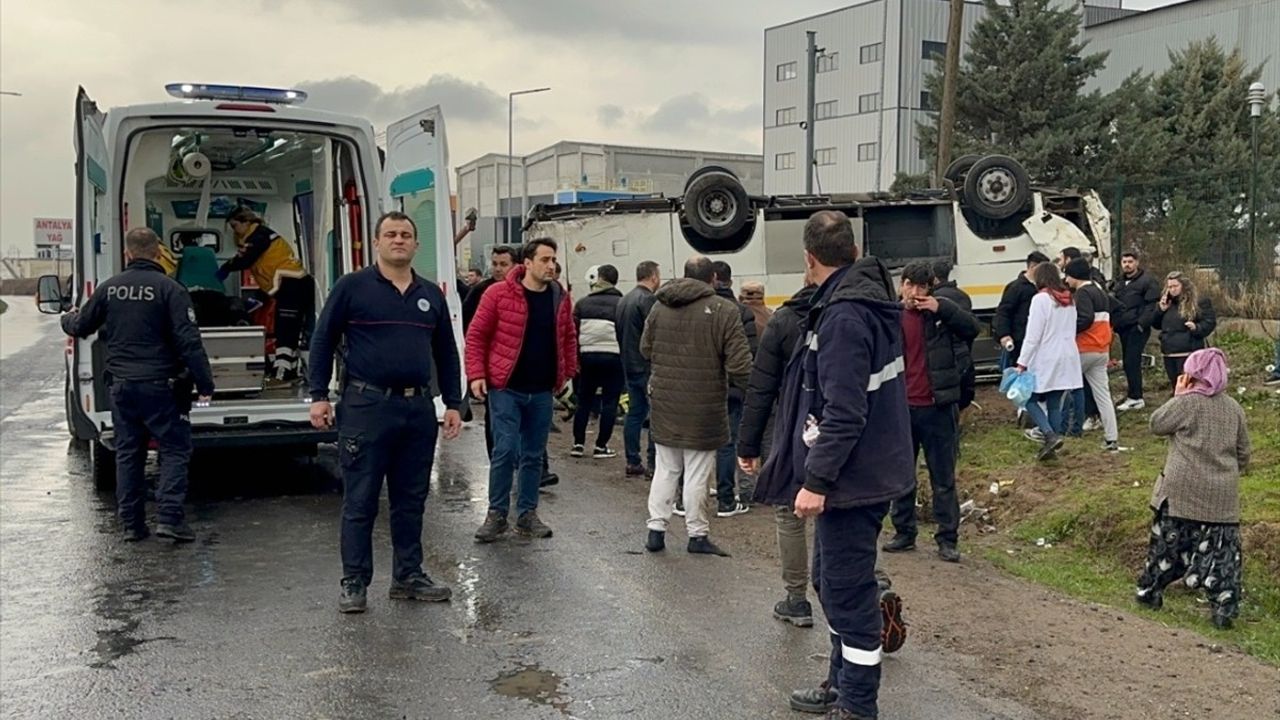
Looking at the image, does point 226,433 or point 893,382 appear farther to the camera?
point 226,433

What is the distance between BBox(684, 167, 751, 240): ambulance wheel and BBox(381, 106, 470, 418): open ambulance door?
551 cm

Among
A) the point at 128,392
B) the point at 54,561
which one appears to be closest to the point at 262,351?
the point at 128,392

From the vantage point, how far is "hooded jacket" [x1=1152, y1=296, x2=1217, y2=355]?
11.8m

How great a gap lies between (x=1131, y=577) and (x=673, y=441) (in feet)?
9.29

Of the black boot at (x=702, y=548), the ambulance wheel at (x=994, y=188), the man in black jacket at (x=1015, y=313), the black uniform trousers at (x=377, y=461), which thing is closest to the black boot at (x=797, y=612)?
the black boot at (x=702, y=548)

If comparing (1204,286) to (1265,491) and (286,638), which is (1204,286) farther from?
(286,638)

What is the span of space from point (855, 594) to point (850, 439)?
0.61m

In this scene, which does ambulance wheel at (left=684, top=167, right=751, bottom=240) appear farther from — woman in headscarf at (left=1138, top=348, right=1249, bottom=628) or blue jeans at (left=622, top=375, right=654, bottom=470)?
woman in headscarf at (left=1138, top=348, right=1249, bottom=628)

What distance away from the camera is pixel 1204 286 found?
16.6 metres

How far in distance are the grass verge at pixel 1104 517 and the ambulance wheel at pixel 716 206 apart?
13.2 feet

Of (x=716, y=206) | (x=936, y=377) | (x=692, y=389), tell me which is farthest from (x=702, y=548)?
(x=716, y=206)

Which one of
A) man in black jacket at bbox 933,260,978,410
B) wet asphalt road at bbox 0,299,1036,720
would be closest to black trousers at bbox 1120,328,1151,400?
man in black jacket at bbox 933,260,978,410

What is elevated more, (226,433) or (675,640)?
(226,433)

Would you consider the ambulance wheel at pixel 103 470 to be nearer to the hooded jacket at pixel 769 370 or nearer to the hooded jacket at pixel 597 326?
the hooded jacket at pixel 597 326
